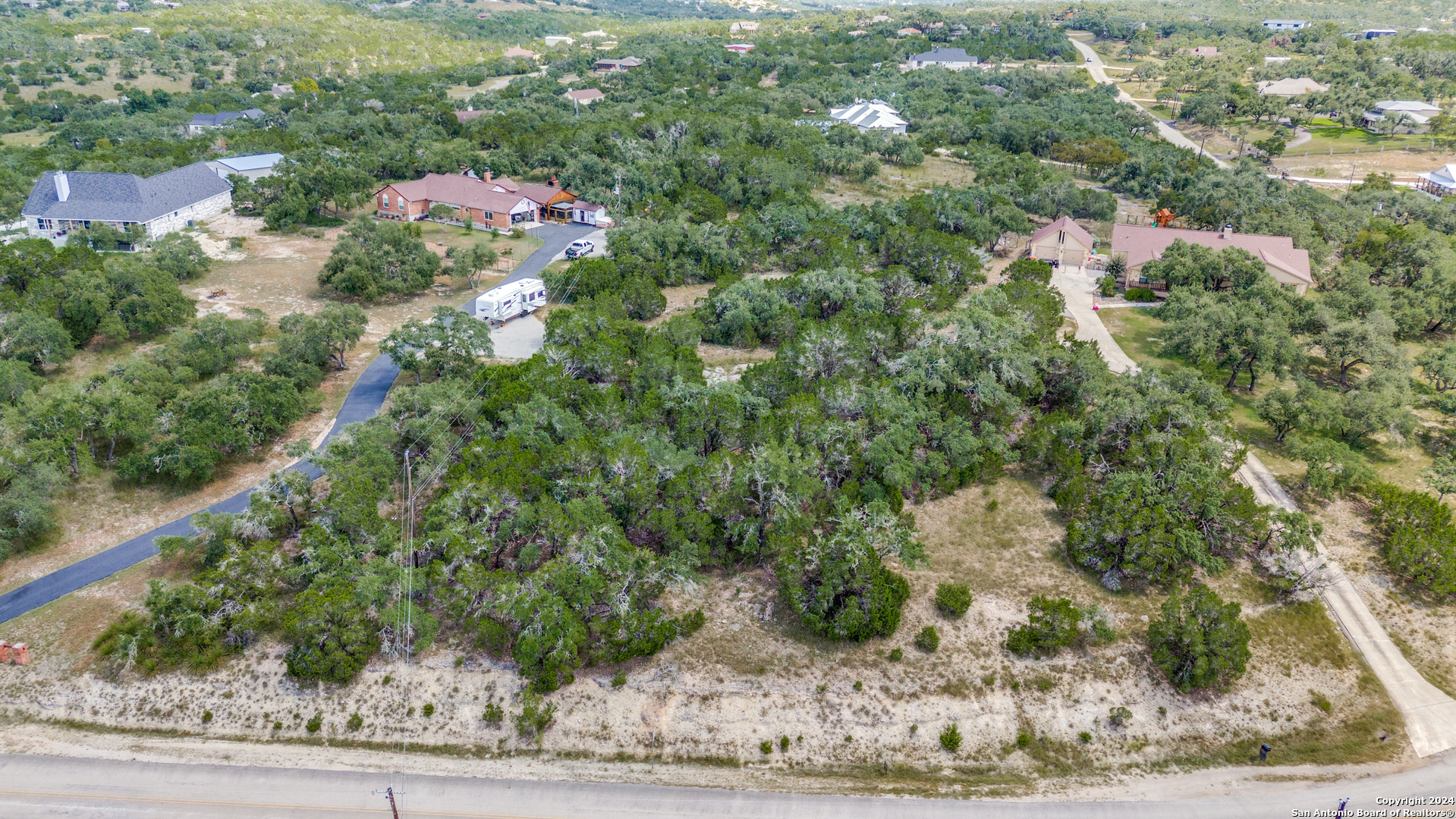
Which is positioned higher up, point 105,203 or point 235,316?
point 105,203

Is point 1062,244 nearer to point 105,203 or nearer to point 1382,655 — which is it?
point 1382,655

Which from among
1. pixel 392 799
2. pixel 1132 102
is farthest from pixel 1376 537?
pixel 1132 102

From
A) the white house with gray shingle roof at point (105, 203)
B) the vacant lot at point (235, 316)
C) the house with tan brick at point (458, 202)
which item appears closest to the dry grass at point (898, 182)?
the house with tan brick at point (458, 202)

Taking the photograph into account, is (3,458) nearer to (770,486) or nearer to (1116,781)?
(770,486)

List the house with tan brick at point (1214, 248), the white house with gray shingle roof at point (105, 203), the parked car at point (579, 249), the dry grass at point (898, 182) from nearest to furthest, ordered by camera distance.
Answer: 1. the house with tan brick at point (1214, 248)
2. the white house with gray shingle roof at point (105, 203)
3. the parked car at point (579, 249)
4. the dry grass at point (898, 182)

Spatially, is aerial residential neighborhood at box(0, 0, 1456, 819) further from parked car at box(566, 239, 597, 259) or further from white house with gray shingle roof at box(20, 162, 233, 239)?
parked car at box(566, 239, 597, 259)

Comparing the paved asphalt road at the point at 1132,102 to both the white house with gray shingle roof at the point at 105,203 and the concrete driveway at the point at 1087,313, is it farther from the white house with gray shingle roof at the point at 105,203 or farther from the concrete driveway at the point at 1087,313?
the white house with gray shingle roof at the point at 105,203
